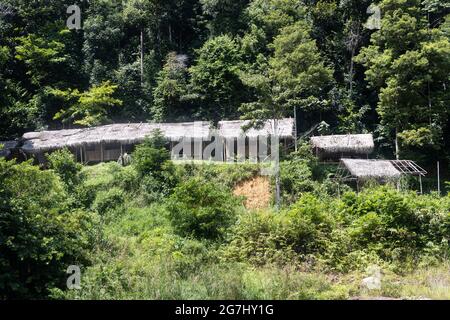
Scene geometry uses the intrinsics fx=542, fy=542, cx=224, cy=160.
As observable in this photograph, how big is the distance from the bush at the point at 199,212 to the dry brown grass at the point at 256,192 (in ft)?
11.0

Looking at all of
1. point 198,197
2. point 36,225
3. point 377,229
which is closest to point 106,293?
point 36,225

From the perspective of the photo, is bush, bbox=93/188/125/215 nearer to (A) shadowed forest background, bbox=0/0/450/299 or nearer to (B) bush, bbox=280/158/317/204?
(A) shadowed forest background, bbox=0/0/450/299

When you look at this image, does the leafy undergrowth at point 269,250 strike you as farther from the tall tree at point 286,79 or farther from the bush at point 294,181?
the tall tree at point 286,79

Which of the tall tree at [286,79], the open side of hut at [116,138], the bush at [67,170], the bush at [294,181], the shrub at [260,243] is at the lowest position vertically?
the shrub at [260,243]

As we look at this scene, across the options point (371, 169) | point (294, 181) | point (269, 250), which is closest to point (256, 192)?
point (294, 181)

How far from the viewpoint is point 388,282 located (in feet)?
39.7

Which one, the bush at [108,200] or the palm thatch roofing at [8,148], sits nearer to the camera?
the bush at [108,200]

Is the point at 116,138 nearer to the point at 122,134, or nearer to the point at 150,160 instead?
the point at 122,134

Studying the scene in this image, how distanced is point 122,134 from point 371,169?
1175 centimetres

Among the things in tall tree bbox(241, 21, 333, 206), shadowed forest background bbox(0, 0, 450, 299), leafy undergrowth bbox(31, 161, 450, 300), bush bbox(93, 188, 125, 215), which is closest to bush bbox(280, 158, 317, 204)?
shadowed forest background bbox(0, 0, 450, 299)

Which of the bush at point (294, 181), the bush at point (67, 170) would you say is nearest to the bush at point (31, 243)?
the bush at point (67, 170)

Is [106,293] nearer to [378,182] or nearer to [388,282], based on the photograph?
[388,282]

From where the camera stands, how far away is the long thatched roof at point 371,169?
2059 centimetres

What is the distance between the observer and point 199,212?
15.9m
